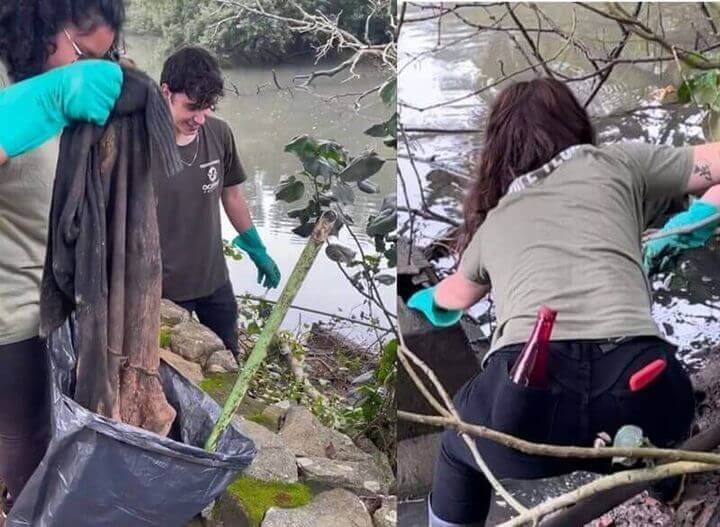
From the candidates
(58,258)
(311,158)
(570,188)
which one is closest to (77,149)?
(58,258)

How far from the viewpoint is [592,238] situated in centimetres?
122

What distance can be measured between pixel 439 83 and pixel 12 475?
99cm

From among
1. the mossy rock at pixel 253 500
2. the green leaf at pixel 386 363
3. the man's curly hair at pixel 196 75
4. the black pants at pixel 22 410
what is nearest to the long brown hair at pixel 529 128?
the green leaf at pixel 386 363

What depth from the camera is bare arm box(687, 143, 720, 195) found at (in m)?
1.23

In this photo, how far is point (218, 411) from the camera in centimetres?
147

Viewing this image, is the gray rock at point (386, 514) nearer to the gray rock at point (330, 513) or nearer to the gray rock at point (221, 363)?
the gray rock at point (330, 513)

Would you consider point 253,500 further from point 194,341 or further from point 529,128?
point 529,128

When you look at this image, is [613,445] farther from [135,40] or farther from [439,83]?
[135,40]

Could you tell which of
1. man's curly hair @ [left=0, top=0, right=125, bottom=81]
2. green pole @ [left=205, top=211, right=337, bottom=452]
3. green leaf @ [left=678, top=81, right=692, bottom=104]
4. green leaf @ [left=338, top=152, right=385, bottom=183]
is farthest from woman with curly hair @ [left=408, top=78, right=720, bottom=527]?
man's curly hair @ [left=0, top=0, right=125, bottom=81]

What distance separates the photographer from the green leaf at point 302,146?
1.45 meters

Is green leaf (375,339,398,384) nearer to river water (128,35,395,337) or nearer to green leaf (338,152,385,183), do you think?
river water (128,35,395,337)

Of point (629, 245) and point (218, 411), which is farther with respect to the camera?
point (218, 411)

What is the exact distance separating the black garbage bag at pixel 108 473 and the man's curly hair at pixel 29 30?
41 cm

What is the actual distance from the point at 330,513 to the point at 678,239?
2.59ft
